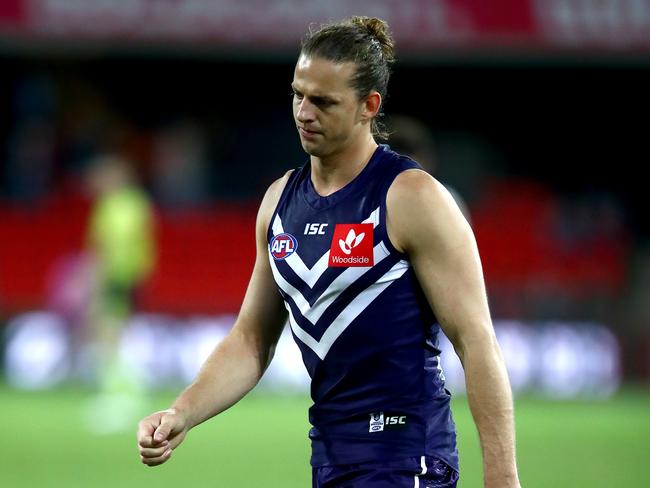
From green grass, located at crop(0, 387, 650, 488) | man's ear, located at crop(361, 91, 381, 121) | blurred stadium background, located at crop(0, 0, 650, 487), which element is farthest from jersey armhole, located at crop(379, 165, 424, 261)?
blurred stadium background, located at crop(0, 0, 650, 487)

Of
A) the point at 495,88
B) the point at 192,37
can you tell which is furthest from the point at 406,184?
the point at 495,88

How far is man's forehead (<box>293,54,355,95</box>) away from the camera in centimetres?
426

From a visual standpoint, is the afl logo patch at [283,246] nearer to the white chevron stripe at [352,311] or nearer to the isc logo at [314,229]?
the isc logo at [314,229]

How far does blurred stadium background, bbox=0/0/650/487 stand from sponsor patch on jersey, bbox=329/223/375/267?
754cm

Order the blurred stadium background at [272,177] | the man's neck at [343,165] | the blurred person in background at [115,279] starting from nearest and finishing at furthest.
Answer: the man's neck at [343,165] < the blurred person in background at [115,279] < the blurred stadium background at [272,177]

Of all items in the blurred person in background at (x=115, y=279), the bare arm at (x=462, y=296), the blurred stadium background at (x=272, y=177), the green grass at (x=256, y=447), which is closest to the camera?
A: the bare arm at (x=462, y=296)

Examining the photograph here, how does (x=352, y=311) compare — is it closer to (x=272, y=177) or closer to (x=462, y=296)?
(x=462, y=296)

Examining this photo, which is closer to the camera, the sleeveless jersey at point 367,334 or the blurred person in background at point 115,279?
the sleeveless jersey at point 367,334

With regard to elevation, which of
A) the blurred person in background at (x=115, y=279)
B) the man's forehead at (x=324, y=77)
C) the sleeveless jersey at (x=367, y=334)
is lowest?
the sleeveless jersey at (x=367, y=334)

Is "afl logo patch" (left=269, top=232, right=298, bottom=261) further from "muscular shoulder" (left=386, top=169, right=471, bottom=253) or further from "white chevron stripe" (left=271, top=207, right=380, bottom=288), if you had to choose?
"muscular shoulder" (left=386, top=169, right=471, bottom=253)

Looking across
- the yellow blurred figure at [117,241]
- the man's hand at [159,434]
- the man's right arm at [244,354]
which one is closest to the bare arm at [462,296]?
the man's right arm at [244,354]

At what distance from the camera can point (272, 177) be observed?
20.8 m

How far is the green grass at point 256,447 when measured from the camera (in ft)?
32.5

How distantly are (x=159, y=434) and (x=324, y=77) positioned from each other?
1293mm
